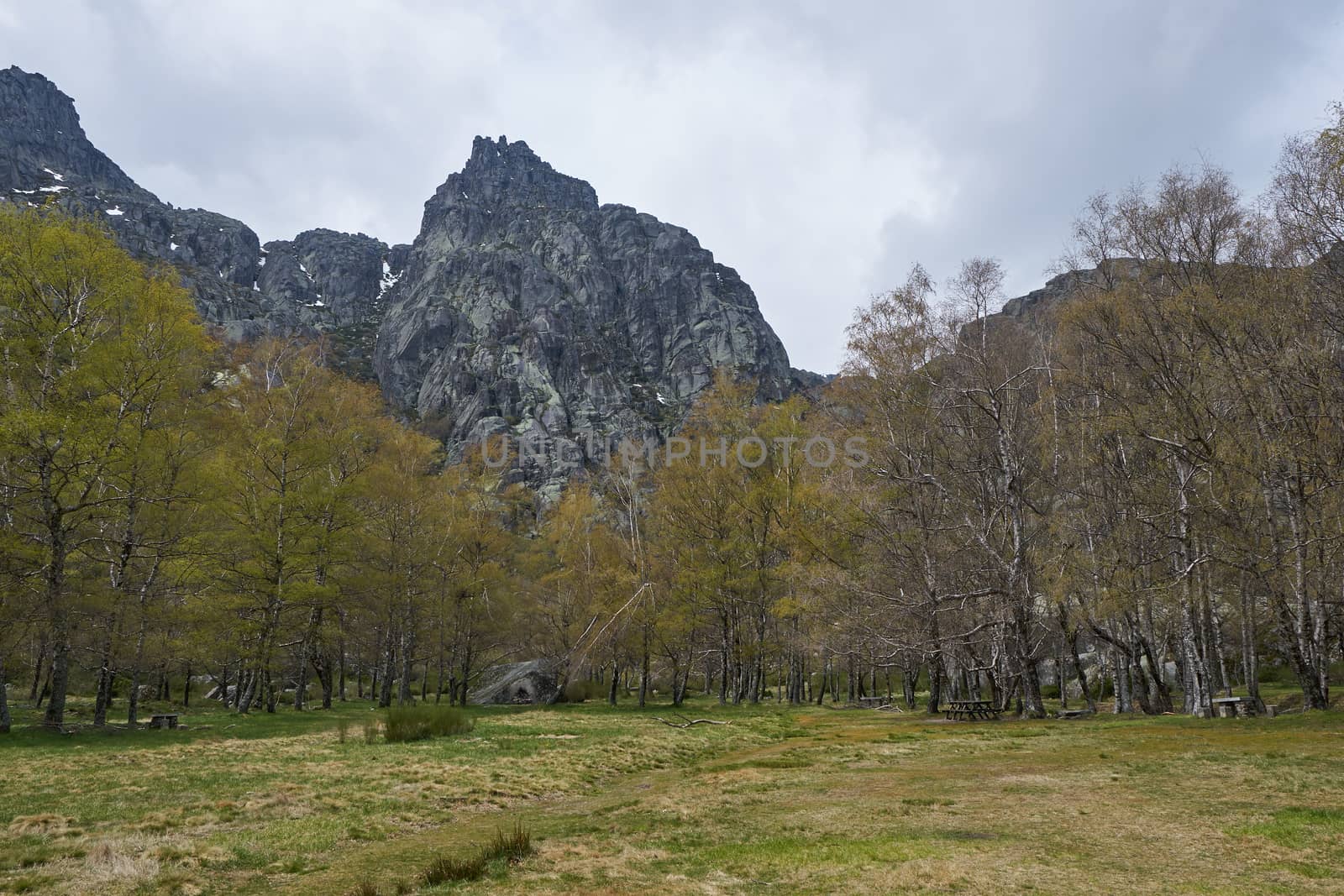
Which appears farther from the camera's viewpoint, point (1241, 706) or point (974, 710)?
point (974, 710)

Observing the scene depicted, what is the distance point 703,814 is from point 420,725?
12828 mm

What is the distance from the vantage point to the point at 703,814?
980 centimetres

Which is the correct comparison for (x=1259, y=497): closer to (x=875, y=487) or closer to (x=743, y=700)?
(x=875, y=487)

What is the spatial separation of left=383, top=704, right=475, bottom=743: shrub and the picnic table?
15.7m

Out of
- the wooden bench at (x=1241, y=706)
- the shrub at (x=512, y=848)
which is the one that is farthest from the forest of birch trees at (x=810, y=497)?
the shrub at (x=512, y=848)

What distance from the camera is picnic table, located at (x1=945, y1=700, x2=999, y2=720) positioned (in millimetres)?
23438

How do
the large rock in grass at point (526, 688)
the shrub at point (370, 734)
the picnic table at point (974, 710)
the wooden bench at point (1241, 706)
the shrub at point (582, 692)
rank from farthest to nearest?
the large rock in grass at point (526, 688)
the shrub at point (582, 692)
the picnic table at point (974, 710)
the wooden bench at point (1241, 706)
the shrub at point (370, 734)

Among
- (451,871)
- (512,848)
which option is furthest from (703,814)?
(451,871)

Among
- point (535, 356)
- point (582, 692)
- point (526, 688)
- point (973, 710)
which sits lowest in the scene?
point (582, 692)

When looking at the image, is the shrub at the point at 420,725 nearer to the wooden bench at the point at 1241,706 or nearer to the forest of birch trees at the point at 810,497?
the forest of birch trees at the point at 810,497

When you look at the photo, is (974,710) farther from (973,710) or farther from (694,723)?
(694,723)

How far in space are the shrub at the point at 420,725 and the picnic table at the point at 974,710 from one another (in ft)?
51.6

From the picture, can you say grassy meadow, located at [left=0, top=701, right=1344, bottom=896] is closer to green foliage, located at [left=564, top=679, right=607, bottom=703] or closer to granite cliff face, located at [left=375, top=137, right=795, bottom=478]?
green foliage, located at [left=564, top=679, right=607, bottom=703]

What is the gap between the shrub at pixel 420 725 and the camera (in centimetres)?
1942
